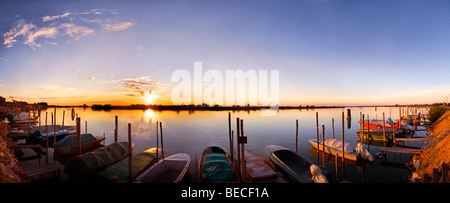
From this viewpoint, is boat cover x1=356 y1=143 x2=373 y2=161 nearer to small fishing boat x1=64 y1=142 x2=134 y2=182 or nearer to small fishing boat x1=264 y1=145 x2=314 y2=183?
small fishing boat x1=264 y1=145 x2=314 y2=183

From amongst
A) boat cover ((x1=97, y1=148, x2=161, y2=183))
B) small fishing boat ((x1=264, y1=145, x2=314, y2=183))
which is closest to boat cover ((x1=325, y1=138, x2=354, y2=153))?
small fishing boat ((x1=264, y1=145, x2=314, y2=183))

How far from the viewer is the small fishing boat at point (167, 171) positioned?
1289 centimetres

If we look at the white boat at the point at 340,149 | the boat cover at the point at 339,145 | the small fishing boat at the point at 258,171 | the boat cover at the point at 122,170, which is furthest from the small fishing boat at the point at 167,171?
the boat cover at the point at 339,145

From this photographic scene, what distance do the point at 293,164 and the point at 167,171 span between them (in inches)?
418

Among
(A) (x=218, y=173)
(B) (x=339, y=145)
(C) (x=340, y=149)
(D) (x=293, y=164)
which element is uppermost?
(A) (x=218, y=173)

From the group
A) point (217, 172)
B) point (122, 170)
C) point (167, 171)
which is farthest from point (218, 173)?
point (122, 170)

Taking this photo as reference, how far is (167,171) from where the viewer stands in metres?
14.9

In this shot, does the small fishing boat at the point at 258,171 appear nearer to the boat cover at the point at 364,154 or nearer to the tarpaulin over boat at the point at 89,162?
the tarpaulin over boat at the point at 89,162

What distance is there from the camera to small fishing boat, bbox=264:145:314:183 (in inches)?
527

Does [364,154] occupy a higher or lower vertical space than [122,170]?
lower

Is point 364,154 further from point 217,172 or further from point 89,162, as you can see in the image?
point 89,162

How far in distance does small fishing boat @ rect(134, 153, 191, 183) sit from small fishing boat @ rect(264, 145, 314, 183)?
7.77m

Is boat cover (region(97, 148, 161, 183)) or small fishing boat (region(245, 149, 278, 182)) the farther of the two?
small fishing boat (region(245, 149, 278, 182))
